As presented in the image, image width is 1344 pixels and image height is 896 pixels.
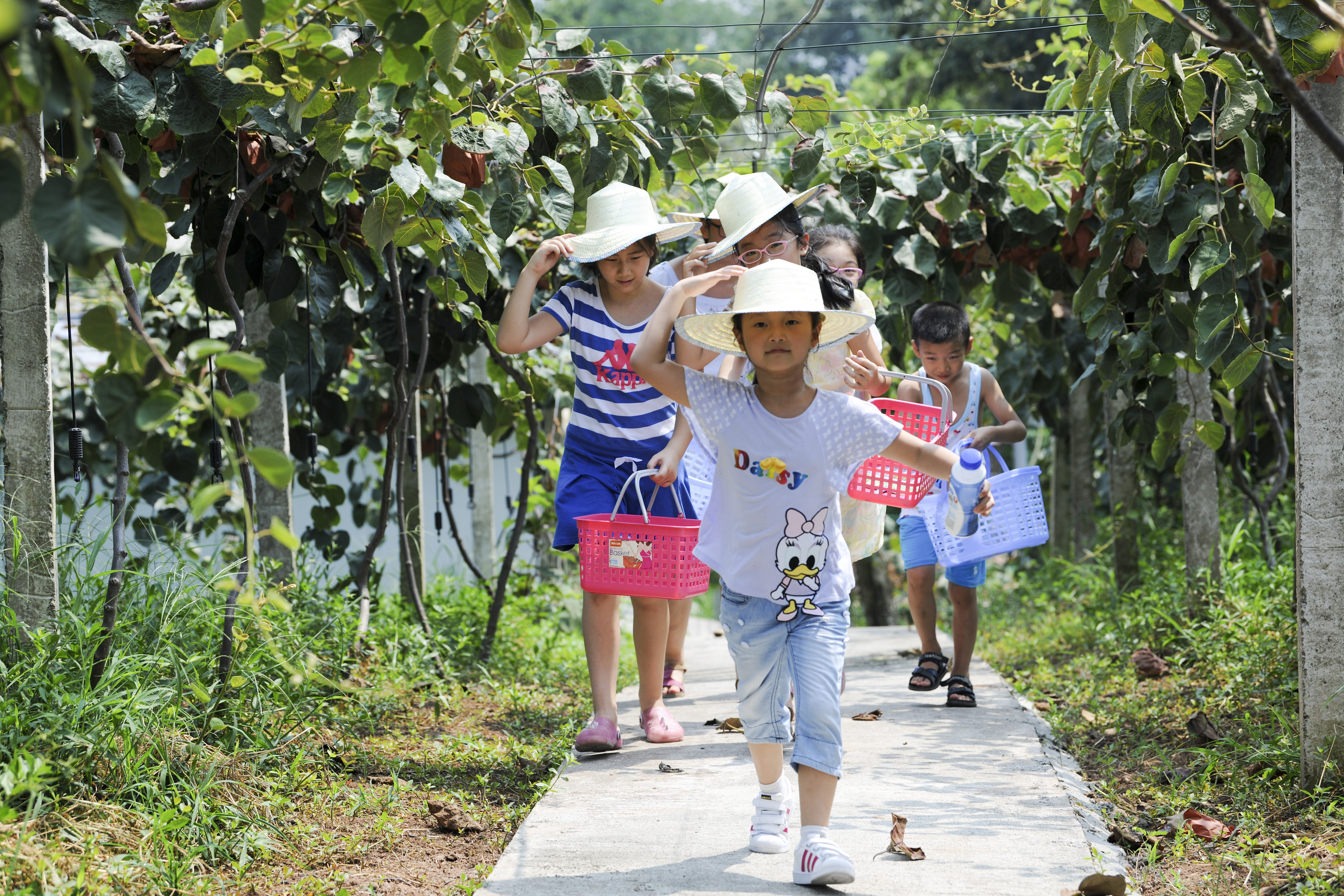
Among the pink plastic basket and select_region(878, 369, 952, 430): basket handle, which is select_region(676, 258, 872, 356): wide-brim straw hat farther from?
the pink plastic basket

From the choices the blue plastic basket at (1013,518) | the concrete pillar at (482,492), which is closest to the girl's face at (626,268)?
the blue plastic basket at (1013,518)

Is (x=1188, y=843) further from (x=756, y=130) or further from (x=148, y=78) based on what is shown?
(x=148, y=78)

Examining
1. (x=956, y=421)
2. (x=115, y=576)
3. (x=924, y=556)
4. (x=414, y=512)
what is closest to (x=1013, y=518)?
(x=956, y=421)

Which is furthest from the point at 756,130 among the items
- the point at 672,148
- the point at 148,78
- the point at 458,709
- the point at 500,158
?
the point at 458,709

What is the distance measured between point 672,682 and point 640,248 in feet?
6.04

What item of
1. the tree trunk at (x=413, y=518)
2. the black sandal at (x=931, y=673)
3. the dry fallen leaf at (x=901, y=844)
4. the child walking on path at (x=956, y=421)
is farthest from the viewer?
the tree trunk at (x=413, y=518)

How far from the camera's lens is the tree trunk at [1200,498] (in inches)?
207

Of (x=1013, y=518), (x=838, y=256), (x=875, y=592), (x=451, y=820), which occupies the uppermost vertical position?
(x=838, y=256)

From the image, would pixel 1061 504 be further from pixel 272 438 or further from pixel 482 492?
pixel 272 438

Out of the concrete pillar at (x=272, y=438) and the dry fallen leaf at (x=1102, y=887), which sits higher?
the concrete pillar at (x=272, y=438)

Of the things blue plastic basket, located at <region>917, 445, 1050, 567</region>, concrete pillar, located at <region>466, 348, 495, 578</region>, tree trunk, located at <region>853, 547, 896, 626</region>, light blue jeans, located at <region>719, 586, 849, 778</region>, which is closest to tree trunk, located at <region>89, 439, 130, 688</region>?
light blue jeans, located at <region>719, 586, 849, 778</region>

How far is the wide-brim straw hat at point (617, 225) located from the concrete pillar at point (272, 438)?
159cm

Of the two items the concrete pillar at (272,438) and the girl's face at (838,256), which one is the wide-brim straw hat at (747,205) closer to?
the girl's face at (838,256)

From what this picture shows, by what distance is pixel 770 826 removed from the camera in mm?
2766
